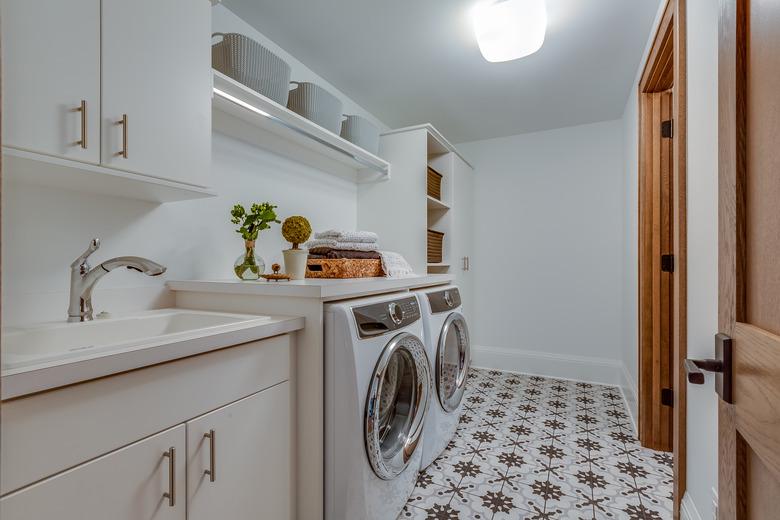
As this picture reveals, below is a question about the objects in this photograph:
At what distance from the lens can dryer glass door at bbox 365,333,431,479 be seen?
1.38m

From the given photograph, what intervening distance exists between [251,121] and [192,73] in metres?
0.58

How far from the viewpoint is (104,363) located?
82 cm

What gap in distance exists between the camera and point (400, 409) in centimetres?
173

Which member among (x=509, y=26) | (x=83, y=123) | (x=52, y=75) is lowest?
(x=83, y=123)

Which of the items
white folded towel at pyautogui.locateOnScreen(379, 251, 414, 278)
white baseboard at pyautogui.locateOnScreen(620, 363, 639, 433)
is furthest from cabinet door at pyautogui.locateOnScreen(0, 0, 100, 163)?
white baseboard at pyautogui.locateOnScreen(620, 363, 639, 433)

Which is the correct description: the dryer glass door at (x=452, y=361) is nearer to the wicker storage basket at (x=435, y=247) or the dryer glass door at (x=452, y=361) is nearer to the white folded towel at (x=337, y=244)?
the white folded towel at (x=337, y=244)

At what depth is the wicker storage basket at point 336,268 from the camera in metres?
1.90

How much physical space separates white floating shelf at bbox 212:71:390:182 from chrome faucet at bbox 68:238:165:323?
0.76m

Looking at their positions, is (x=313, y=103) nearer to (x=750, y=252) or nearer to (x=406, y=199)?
(x=406, y=199)

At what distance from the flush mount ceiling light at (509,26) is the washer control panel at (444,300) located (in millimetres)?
1181

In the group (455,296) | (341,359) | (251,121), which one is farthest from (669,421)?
(251,121)

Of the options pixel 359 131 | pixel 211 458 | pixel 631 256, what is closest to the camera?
pixel 211 458

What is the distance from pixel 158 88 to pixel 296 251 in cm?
82

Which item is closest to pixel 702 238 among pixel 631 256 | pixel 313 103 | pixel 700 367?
pixel 700 367
